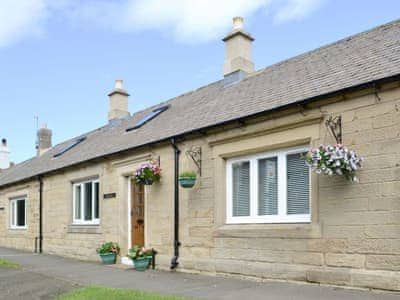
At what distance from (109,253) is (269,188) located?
17.6 ft

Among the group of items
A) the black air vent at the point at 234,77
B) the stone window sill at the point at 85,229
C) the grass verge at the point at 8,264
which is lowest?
the grass verge at the point at 8,264

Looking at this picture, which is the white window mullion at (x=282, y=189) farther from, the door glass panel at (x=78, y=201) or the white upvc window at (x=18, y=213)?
the white upvc window at (x=18, y=213)

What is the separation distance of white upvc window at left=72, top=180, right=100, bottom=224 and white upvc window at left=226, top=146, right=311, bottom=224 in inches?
223

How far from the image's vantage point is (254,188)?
8.83 m

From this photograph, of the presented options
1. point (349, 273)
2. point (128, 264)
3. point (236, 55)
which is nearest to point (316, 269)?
point (349, 273)

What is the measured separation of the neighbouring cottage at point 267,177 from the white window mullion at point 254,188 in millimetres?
19

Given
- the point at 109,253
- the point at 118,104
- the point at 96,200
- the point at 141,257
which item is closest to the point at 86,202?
the point at 96,200

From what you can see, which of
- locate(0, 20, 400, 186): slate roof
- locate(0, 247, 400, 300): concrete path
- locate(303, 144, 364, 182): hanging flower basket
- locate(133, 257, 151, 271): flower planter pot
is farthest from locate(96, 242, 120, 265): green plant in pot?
locate(303, 144, 364, 182): hanging flower basket

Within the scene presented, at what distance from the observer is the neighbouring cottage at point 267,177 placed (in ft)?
22.8

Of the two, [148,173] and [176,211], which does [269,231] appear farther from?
[148,173]

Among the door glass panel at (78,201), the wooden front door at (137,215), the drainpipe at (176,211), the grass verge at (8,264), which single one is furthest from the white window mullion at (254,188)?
the door glass panel at (78,201)

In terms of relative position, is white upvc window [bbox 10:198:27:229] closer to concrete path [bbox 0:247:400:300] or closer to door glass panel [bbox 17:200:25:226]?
door glass panel [bbox 17:200:25:226]

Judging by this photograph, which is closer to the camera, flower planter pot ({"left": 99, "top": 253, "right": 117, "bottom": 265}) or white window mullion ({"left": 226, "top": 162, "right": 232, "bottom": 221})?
white window mullion ({"left": 226, "top": 162, "right": 232, "bottom": 221})

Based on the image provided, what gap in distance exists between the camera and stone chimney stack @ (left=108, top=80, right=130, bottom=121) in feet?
59.1
